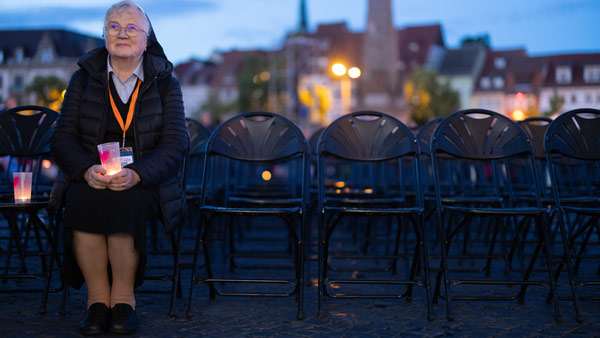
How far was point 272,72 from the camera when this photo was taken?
68062mm

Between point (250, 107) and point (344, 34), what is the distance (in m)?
15.7

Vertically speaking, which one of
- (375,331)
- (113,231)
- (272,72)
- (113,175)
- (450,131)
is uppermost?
(272,72)

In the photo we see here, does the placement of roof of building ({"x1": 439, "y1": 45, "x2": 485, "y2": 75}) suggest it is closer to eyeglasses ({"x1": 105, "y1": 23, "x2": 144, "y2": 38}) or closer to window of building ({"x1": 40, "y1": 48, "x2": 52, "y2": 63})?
window of building ({"x1": 40, "y1": 48, "x2": 52, "y2": 63})

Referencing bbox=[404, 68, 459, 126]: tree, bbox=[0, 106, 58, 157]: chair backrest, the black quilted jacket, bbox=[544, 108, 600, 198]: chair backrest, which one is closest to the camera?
the black quilted jacket

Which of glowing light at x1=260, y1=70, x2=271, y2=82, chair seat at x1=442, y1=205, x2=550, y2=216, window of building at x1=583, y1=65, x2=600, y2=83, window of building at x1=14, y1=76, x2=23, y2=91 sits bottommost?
chair seat at x1=442, y1=205, x2=550, y2=216

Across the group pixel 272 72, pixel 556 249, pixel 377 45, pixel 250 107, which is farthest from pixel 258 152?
pixel 250 107

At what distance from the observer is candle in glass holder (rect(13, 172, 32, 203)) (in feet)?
14.3

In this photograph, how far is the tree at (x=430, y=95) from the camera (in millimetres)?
55812

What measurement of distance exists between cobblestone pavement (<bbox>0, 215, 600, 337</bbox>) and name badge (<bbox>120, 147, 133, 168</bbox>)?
0.89 metres

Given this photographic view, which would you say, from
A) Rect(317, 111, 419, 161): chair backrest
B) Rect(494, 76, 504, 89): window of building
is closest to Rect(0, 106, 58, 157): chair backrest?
Rect(317, 111, 419, 161): chair backrest

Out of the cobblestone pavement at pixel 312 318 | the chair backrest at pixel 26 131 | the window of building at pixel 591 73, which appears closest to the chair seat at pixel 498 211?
the cobblestone pavement at pixel 312 318

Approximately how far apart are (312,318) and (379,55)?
29.0 meters

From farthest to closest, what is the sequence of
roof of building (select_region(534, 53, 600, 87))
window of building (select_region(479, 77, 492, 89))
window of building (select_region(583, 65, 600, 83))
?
1. window of building (select_region(479, 77, 492, 89))
2. roof of building (select_region(534, 53, 600, 87))
3. window of building (select_region(583, 65, 600, 83))

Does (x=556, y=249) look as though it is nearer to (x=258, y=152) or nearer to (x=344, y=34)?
(x=258, y=152)
